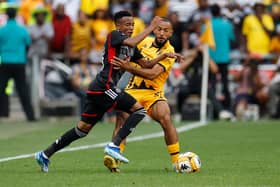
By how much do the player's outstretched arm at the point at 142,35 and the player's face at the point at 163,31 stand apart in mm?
697

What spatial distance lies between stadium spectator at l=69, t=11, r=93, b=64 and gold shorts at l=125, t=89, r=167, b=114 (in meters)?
12.4

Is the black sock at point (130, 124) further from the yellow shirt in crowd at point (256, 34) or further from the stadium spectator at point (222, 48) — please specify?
the yellow shirt in crowd at point (256, 34)

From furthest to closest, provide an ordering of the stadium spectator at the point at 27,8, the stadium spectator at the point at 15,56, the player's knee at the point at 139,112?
the stadium spectator at the point at 27,8 → the stadium spectator at the point at 15,56 → the player's knee at the point at 139,112

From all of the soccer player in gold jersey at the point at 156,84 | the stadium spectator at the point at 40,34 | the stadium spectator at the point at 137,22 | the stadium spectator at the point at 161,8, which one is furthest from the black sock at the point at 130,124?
the stadium spectator at the point at 161,8

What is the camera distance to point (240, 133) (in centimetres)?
1988

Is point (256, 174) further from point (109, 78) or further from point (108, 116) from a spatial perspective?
point (108, 116)

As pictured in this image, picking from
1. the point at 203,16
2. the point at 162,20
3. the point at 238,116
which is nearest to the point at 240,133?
the point at 238,116

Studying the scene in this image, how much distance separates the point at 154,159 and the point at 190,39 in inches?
463

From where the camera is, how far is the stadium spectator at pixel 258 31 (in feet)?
83.7

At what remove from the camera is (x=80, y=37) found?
84.0 ft

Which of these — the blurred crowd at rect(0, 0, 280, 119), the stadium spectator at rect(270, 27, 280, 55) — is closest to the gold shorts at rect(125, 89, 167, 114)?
Answer: the blurred crowd at rect(0, 0, 280, 119)

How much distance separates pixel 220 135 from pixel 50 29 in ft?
22.7

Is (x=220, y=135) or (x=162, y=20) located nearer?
(x=162, y=20)

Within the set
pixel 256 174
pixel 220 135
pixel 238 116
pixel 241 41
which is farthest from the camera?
pixel 241 41
